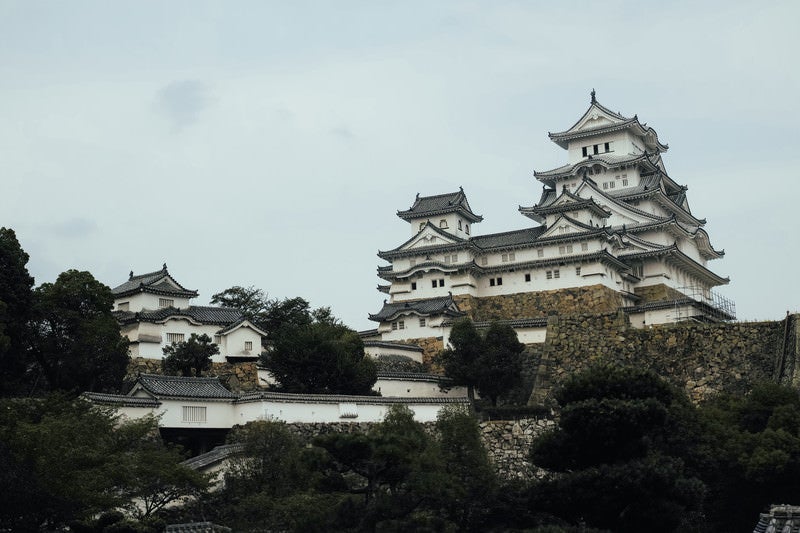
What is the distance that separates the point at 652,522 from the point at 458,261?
27.7 metres

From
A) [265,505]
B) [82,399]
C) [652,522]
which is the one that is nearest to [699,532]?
[652,522]

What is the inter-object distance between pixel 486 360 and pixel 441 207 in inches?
612

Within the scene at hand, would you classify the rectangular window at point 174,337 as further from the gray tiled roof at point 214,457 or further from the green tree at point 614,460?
the green tree at point 614,460

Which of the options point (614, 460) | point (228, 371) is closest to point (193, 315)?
point (228, 371)

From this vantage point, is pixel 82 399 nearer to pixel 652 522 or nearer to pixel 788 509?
pixel 652 522

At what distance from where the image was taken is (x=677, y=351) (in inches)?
1435

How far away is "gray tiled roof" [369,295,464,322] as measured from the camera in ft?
148

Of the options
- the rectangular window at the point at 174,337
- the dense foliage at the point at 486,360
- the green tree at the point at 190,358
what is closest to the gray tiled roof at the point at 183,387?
the green tree at the point at 190,358

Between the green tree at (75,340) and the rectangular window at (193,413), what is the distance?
322cm

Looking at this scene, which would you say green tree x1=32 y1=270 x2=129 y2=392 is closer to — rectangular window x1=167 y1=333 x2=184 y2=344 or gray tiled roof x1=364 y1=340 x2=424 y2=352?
rectangular window x1=167 y1=333 x2=184 y2=344

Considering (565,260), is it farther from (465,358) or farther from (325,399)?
(325,399)

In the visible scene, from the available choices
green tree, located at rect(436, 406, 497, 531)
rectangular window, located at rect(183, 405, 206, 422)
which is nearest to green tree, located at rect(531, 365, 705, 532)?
green tree, located at rect(436, 406, 497, 531)

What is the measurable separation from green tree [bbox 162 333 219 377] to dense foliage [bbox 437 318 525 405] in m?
8.59

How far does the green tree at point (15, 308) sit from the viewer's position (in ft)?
104
